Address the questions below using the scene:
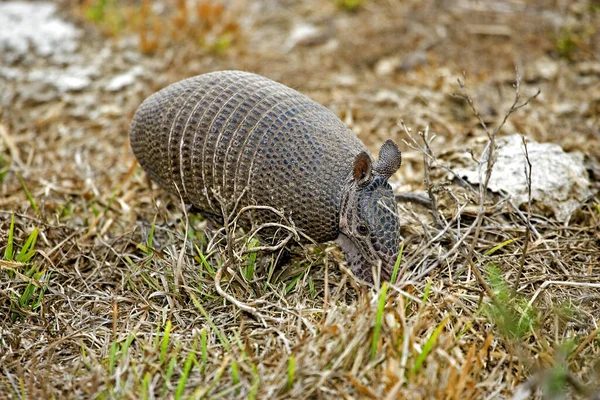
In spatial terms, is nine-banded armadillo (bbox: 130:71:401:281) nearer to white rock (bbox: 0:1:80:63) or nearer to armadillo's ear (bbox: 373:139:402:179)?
armadillo's ear (bbox: 373:139:402:179)

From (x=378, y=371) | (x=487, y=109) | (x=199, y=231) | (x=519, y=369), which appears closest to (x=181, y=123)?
(x=199, y=231)

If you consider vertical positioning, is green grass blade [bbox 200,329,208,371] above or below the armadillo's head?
below

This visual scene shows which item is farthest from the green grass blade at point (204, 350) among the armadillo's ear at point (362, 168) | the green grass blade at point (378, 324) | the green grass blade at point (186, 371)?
the armadillo's ear at point (362, 168)

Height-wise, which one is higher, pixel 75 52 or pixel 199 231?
pixel 75 52

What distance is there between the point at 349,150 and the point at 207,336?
1471mm

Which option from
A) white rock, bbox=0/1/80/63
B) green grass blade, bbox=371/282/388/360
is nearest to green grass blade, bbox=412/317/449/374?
green grass blade, bbox=371/282/388/360

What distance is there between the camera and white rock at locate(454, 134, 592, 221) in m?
4.85

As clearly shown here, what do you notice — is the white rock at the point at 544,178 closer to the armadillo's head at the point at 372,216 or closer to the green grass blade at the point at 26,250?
the armadillo's head at the point at 372,216

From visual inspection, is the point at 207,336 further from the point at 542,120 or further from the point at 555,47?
the point at 555,47

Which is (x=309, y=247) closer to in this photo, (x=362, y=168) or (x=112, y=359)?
(x=362, y=168)

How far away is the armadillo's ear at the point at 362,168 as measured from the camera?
3.70m

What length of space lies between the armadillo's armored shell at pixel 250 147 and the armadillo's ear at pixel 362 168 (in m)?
0.17

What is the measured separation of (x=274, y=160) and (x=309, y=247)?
0.84 metres

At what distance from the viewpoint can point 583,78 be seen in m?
7.30
